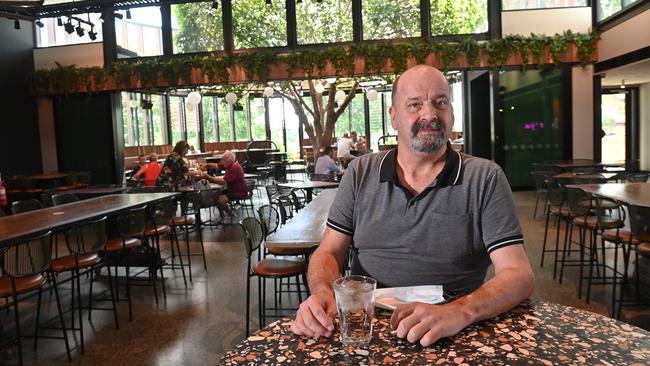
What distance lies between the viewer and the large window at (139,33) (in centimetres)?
1160

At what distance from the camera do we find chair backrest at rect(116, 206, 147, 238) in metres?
4.66

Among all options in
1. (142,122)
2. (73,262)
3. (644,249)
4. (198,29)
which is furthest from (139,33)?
A: (644,249)

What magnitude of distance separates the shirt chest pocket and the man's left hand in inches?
17.2

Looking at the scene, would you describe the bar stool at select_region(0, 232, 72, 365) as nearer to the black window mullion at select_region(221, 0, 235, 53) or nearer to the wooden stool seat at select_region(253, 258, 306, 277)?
the wooden stool seat at select_region(253, 258, 306, 277)

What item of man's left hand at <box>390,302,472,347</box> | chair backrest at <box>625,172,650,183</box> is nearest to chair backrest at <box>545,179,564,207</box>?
chair backrest at <box>625,172,650,183</box>

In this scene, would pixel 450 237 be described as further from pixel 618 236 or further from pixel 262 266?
pixel 618 236

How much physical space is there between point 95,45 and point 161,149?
16.7 ft

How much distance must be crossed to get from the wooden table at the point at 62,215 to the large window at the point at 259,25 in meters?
5.91

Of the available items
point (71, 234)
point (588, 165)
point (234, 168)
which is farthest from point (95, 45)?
point (588, 165)

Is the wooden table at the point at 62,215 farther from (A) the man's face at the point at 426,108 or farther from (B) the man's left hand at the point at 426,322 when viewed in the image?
(B) the man's left hand at the point at 426,322

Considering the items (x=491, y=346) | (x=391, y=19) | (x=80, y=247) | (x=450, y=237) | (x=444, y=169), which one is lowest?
(x=80, y=247)

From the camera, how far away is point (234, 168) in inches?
359

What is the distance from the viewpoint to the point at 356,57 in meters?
9.57

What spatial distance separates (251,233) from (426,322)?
9.22 ft
